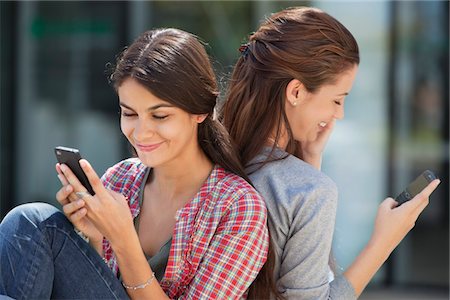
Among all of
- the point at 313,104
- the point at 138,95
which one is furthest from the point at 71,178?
the point at 313,104

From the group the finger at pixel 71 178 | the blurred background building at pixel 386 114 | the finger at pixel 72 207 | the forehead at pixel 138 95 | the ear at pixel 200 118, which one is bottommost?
the blurred background building at pixel 386 114

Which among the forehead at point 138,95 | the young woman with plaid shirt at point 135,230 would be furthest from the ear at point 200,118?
the forehead at point 138,95

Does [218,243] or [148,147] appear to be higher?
[148,147]

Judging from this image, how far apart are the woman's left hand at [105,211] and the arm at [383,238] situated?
24.9 inches

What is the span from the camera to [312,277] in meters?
2.36

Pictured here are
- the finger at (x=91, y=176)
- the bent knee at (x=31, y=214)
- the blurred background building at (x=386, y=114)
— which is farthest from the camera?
the blurred background building at (x=386, y=114)

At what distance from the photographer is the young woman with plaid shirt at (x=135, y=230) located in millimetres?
2311

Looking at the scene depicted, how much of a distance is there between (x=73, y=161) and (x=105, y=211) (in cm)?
15

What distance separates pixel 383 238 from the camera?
2.49 m

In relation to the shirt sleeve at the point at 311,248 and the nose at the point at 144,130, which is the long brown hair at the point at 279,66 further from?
the nose at the point at 144,130

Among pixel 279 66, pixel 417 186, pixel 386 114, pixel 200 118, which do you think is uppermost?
pixel 279 66

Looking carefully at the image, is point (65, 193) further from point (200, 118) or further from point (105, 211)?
point (200, 118)

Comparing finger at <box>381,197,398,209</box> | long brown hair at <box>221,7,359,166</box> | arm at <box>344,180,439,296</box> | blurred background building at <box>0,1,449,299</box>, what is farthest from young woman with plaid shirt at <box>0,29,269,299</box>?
blurred background building at <box>0,1,449,299</box>

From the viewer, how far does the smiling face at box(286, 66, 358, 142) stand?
250 cm
